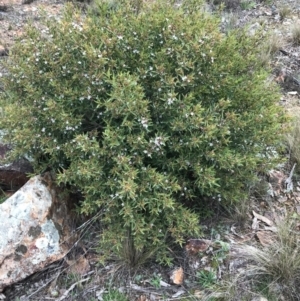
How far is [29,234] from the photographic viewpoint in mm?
2668

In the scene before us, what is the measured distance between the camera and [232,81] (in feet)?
8.86

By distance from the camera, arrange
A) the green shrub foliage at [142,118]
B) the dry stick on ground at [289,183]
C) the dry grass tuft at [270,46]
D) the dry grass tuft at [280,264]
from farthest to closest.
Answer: the dry grass tuft at [270,46] < the dry stick on ground at [289,183] < the dry grass tuft at [280,264] < the green shrub foliage at [142,118]

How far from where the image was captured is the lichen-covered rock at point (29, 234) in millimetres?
2648

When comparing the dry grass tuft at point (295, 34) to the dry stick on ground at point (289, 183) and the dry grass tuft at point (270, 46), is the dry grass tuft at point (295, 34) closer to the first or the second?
the dry grass tuft at point (270, 46)

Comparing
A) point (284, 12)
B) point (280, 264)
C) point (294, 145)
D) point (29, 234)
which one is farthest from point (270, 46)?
point (29, 234)

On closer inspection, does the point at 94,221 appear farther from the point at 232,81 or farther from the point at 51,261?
the point at 232,81

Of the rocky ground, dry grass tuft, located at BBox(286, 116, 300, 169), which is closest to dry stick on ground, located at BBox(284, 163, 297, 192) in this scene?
the rocky ground

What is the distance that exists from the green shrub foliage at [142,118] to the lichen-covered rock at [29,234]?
0.83 feet

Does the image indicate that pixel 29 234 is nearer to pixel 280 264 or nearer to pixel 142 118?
pixel 142 118

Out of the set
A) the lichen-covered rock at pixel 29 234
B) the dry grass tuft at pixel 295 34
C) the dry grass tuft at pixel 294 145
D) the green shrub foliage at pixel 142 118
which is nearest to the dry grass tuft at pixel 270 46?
the dry grass tuft at pixel 295 34

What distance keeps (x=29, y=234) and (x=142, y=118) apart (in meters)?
1.10

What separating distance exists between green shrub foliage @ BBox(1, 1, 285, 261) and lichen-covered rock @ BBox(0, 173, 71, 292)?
25 centimetres

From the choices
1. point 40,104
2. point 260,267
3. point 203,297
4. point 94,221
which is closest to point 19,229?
point 94,221

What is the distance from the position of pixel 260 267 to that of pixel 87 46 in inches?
67.1
